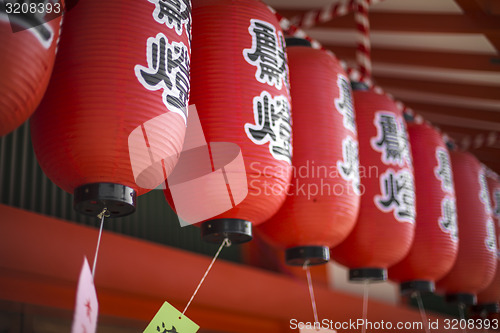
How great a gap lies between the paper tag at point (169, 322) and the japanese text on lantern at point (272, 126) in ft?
1.68

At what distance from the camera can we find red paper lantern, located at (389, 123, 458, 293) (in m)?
2.46

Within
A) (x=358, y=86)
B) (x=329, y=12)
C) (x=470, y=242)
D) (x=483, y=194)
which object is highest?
(x=329, y=12)

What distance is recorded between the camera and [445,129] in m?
4.95

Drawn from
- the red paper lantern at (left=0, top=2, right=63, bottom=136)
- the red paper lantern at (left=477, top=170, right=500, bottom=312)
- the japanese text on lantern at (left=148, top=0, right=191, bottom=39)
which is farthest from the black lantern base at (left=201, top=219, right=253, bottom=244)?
the red paper lantern at (left=477, top=170, right=500, bottom=312)

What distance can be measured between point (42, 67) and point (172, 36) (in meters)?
0.38

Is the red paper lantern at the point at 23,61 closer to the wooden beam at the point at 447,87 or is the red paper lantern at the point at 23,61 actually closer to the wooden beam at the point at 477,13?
the wooden beam at the point at 477,13

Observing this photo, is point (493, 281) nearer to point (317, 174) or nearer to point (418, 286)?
point (418, 286)

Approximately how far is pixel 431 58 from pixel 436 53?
5 cm

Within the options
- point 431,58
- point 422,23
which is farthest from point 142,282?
point 431,58

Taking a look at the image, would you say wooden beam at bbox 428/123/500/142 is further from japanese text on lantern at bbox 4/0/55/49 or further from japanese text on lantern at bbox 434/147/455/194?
japanese text on lantern at bbox 4/0/55/49

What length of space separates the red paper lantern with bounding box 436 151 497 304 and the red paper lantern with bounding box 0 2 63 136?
7.95 feet

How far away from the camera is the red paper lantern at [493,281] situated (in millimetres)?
3315

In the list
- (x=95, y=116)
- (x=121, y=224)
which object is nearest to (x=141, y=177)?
(x=95, y=116)

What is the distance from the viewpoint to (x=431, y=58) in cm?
390
